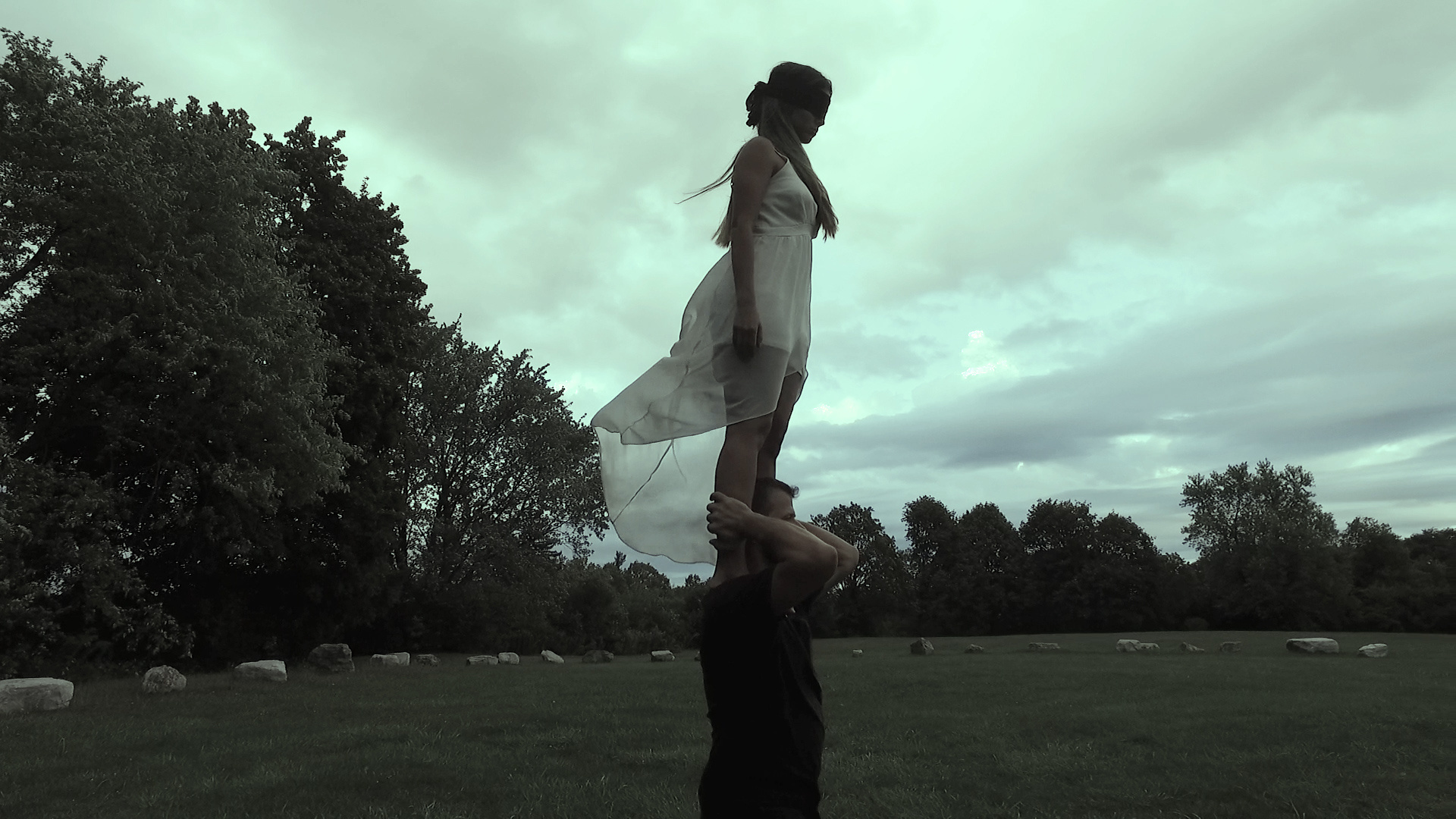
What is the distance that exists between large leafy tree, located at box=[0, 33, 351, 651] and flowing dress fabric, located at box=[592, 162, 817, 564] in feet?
49.3

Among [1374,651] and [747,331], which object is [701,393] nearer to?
[747,331]

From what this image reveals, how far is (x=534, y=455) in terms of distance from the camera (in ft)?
94.8

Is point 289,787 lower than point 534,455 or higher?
lower

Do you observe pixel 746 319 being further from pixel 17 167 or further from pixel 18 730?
pixel 17 167

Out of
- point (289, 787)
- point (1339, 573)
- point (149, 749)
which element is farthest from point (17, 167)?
point (1339, 573)

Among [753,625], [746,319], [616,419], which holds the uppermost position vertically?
[746,319]

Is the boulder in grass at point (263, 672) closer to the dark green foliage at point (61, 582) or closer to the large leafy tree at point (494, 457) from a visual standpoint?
the dark green foliage at point (61, 582)

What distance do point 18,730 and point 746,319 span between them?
30.0ft

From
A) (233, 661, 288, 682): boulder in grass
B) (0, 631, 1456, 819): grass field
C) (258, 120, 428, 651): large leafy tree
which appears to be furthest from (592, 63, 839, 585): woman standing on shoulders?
(258, 120, 428, 651): large leafy tree

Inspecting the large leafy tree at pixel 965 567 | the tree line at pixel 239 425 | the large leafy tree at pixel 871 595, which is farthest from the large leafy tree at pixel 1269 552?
the tree line at pixel 239 425

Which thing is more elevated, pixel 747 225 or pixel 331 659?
pixel 747 225

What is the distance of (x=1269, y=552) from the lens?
5003 cm

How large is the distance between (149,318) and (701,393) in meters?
16.6

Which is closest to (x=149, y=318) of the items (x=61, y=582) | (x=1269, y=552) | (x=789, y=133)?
(x=61, y=582)
